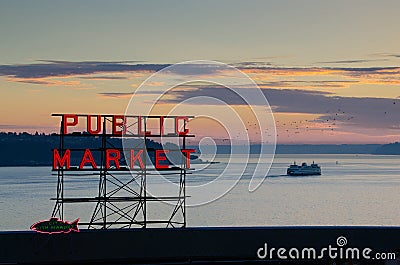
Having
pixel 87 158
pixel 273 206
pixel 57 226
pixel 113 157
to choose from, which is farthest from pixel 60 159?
pixel 273 206

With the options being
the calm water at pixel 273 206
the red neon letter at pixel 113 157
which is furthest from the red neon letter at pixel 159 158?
the calm water at pixel 273 206

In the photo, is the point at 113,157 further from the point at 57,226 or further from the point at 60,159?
the point at 57,226

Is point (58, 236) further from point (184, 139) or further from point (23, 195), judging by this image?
point (23, 195)

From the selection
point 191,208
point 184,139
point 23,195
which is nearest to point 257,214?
point 191,208

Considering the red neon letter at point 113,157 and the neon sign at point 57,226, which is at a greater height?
the red neon letter at point 113,157

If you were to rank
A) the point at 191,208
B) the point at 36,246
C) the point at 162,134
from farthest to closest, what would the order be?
the point at 191,208, the point at 162,134, the point at 36,246

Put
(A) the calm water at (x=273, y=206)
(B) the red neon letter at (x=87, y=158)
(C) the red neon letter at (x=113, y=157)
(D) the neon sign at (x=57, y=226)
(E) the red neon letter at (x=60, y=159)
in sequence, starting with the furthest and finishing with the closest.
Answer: (A) the calm water at (x=273, y=206) < (C) the red neon letter at (x=113, y=157) < (E) the red neon letter at (x=60, y=159) < (B) the red neon letter at (x=87, y=158) < (D) the neon sign at (x=57, y=226)

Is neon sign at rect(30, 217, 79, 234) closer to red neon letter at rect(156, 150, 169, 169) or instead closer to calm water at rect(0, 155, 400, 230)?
red neon letter at rect(156, 150, 169, 169)

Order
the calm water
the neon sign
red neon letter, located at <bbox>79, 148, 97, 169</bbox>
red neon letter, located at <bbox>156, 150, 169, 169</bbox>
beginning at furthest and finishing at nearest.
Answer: the calm water
red neon letter, located at <bbox>156, 150, 169, 169</bbox>
red neon letter, located at <bbox>79, 148, 97, 169</bbox>
the neon sign

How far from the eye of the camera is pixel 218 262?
108 feet

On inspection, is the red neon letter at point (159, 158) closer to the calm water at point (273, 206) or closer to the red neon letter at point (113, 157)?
the red neon letter at point (113, 157)

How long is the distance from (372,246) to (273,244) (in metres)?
4.38

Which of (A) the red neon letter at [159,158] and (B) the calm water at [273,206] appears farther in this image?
(B) the calm water at [273,206]

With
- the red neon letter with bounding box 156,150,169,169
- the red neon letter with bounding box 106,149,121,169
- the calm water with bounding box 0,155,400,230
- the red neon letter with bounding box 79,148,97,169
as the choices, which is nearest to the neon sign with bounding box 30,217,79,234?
the red neon letter with bounding box 79,148,97,169
